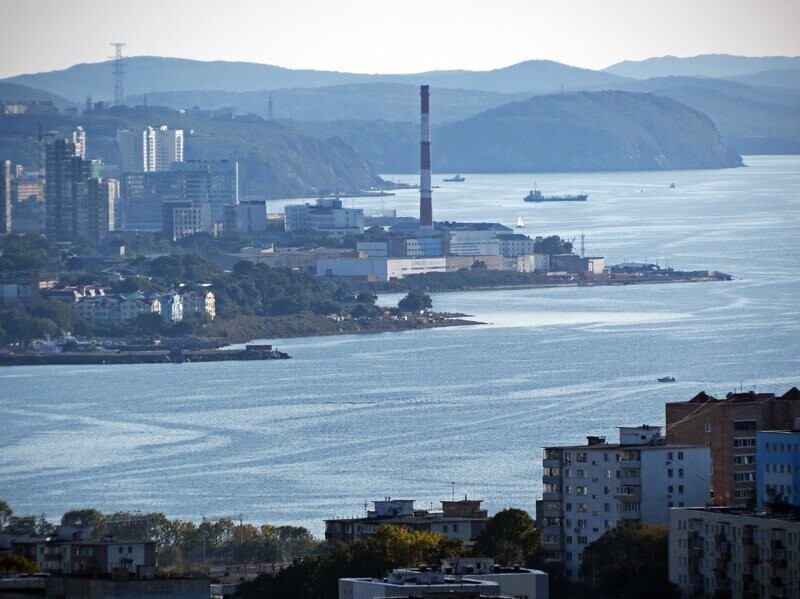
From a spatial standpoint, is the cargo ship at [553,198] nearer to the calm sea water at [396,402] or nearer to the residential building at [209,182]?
the residential building at [209,182]

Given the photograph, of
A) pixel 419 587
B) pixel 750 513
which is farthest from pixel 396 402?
Result: pixel 419 587

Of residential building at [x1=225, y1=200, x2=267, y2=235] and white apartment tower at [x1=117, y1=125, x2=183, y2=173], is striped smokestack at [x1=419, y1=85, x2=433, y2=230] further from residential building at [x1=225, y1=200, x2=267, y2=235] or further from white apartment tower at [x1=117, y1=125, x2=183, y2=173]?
white apartment tower at [x1=117, y1=125, x2=183, y2=173]

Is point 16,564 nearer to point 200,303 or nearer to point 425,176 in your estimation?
point 200,303

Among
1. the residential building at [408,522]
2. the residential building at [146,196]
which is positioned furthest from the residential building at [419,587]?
the residential building at [146,196]

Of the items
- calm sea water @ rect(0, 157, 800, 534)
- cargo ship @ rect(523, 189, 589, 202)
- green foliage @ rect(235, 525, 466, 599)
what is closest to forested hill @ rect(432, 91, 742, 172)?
cargo ship @ rect(523, 189, 589, 202)

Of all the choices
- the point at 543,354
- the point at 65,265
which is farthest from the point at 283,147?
the point at 543,354

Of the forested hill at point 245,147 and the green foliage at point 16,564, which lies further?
the forested hill at point 245,147
